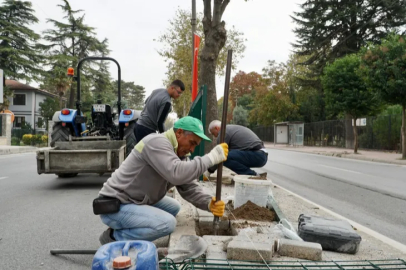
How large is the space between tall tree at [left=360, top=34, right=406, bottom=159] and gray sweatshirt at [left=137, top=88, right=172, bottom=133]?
518 inches

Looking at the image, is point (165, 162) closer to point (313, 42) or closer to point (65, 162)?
point (65, 162)

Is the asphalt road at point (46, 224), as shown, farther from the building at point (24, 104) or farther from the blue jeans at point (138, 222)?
the building at point (24, 104)

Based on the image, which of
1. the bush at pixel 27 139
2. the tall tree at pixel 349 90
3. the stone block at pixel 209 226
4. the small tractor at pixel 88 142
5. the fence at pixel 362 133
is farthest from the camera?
the bush at pixel 27 139

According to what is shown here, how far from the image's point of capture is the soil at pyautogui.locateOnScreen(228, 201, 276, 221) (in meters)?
4.35

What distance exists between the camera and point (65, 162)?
705 centimetres

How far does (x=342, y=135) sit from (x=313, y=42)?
27.5 ft

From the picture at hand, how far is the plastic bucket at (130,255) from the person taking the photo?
1930 millimetres

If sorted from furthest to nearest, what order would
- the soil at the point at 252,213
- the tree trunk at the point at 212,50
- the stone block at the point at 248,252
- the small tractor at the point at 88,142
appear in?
1. the tree trunk at the point at 212,50
2. the small tractor at the point at 88,142
3. the soil at the point at 252,213
4. the stone block at the point at 248,252

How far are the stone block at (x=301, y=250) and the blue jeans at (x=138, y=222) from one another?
1.02 meters

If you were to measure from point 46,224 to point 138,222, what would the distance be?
2.12 meters

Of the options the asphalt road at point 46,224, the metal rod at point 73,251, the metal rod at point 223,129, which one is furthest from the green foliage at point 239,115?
the metal rod at point 73,251

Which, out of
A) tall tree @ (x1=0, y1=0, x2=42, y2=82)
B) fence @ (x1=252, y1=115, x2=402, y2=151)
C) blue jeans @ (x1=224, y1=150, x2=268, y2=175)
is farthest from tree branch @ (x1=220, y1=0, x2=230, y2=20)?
tall tree @ (x1=0, y1=0, x2=42, y2=82)

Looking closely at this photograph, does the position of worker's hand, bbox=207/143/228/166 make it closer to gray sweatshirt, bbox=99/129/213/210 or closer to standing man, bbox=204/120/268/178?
gray sweatshirt, bbox=99/129/213/210

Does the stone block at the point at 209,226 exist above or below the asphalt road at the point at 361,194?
above
